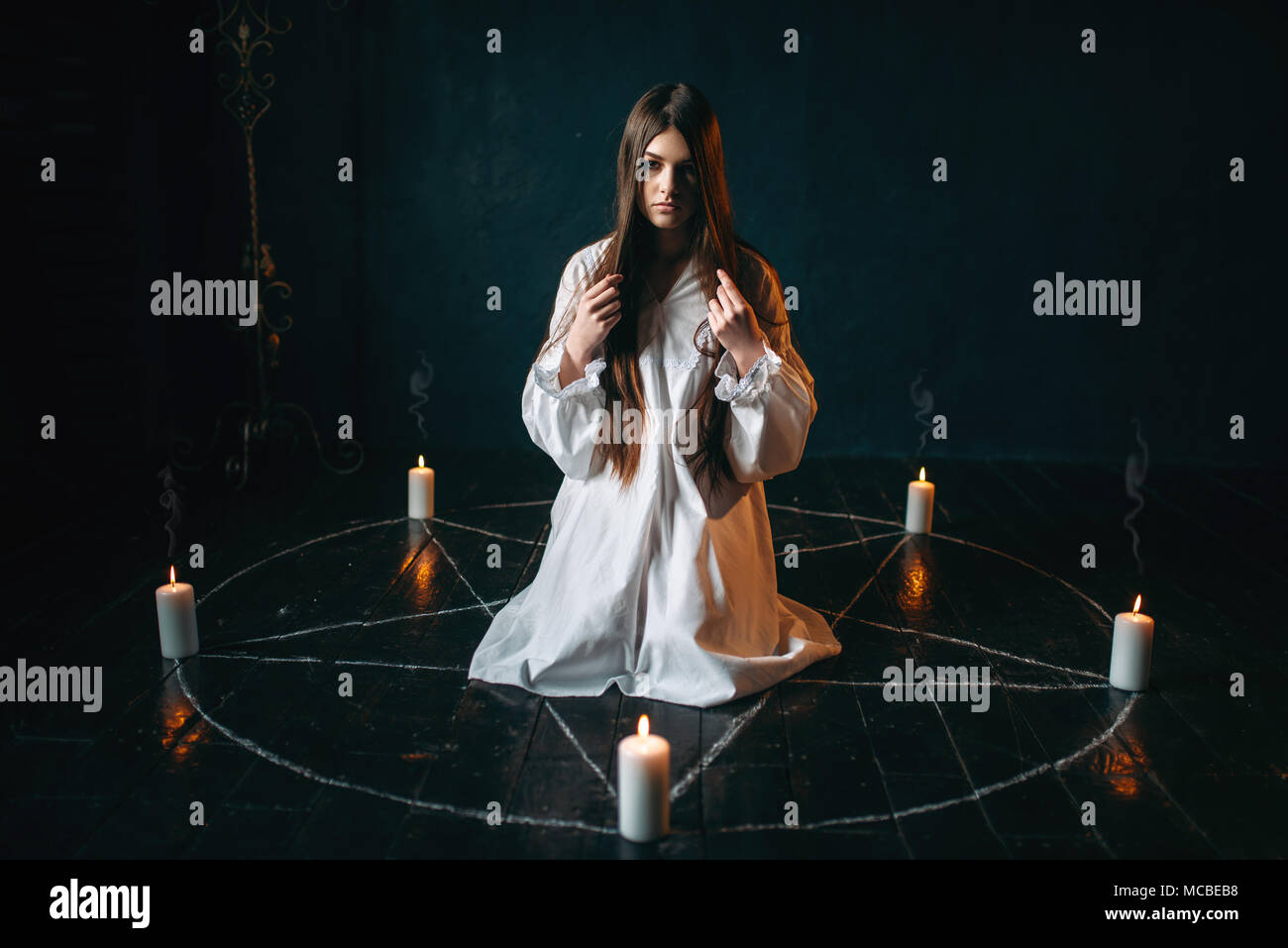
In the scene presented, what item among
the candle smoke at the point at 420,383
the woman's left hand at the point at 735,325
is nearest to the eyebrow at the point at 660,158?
the woman's left hand at the point at 735,325

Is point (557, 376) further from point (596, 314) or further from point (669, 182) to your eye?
point (669, 182)

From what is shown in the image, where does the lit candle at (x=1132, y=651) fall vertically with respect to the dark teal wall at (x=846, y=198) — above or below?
below

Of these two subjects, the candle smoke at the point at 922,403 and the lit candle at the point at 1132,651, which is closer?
the lit candle at the point at 1132,651

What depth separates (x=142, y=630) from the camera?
107 inches

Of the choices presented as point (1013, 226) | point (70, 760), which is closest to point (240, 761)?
point (70, 760)

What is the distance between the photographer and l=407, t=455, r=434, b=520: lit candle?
366 cm

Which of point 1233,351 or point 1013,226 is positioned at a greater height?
point 1013,226

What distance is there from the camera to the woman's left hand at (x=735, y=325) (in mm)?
2279

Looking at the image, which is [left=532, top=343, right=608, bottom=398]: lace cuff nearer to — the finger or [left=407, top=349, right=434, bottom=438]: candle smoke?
the finger

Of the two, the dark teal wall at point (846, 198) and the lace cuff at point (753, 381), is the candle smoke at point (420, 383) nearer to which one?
the dark teal wall at point (846, 198)

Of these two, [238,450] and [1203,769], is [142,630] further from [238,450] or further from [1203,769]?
[1203,769]

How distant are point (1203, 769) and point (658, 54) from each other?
3.30 meters

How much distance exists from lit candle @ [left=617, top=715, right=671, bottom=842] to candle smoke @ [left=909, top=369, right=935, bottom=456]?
10.0 ft
